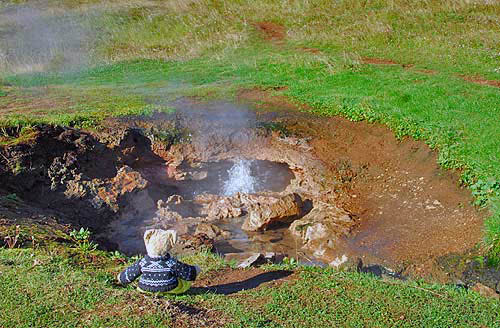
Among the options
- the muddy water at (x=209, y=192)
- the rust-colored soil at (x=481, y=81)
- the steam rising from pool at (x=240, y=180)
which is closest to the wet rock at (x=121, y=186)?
the muddy water at (x=209, y=192)

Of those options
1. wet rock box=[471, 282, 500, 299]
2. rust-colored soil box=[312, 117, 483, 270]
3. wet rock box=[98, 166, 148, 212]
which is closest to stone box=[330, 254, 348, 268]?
rust-colored soil box=[312, 117, 483, 270]

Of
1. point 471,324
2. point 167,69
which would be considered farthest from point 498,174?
point 167,69

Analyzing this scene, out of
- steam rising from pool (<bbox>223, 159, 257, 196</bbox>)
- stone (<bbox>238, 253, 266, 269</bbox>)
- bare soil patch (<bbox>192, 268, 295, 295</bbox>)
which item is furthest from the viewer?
steam rising from pool (<bbox>223, 159, 257, 196</bbox>)

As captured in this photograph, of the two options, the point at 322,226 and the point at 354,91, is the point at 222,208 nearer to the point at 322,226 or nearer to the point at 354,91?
the point at 322,226

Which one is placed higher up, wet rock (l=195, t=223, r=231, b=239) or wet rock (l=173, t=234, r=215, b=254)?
wet rock (l=173, t=234, r=215, b=254)

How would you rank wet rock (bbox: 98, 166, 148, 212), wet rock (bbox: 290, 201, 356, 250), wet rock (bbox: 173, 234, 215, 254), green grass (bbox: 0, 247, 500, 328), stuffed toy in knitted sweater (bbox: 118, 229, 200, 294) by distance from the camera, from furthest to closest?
wet rock (bbox: 98, 166, 148, 212) < wet rock (bbox: 290, 201, 356, 250) < wet rock (bbox: 173, 234, 215, 254) < stuffed toy in knitted sweater (bbox: 118, 229, 200, 294) < green grass (bbox: 0, 247, 500, 328)

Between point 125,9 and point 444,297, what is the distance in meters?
19.9

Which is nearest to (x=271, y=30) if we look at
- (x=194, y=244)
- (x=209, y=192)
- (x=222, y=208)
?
(x=209, y=192)

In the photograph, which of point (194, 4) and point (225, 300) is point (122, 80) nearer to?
point (194, 4)

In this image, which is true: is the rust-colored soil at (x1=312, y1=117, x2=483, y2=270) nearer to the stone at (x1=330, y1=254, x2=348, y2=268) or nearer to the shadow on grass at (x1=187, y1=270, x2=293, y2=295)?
the stone at (x1=330, y1=254, x2=348, y2=268)

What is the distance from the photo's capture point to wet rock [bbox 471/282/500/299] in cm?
753

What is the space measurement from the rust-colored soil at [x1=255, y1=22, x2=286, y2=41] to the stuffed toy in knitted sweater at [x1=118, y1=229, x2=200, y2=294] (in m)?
14.8

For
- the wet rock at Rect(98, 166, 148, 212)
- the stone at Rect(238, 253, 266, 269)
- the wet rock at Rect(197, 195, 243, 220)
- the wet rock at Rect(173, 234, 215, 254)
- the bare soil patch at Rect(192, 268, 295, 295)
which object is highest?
the bare soil patch at Rect(192, 268, 295, 295)

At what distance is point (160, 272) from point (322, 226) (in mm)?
4688
